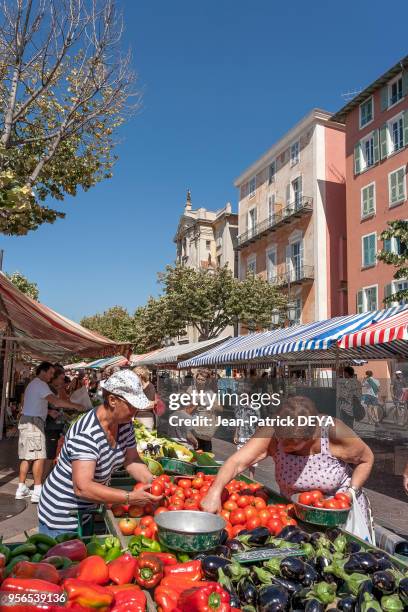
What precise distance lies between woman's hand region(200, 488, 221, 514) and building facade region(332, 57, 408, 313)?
81.7 ft

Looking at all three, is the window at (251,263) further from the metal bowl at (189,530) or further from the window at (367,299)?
the metal bowl at (189,530)

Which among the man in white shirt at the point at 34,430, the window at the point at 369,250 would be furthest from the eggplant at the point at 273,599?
the window at the point at 369,250

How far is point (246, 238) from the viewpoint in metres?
43.3

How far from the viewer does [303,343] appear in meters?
10.6

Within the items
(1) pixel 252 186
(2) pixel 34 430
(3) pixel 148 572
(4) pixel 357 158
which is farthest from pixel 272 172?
(3) pixel 148 572

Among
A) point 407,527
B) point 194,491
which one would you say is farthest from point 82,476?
point 407,527

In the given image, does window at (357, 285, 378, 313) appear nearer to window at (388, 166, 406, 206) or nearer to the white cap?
window at (388, 166, 406, 206)

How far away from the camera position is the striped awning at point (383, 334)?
8305 mm

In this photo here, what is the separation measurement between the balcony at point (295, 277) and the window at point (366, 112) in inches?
362

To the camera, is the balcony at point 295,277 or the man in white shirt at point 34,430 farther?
the balcony at point 295,277

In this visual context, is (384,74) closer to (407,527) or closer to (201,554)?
(407,527)

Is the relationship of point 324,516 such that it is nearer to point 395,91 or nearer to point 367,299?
point 367,299

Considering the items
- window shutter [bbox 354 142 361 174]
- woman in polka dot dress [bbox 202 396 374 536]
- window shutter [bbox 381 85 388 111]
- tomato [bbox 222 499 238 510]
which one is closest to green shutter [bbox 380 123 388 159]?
window shutter [bbox 381 85 388 111]

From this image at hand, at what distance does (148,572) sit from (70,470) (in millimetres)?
1204
